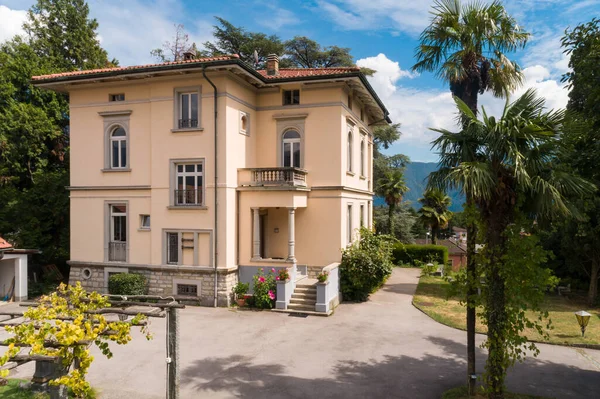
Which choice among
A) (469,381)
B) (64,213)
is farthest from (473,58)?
(64,213)

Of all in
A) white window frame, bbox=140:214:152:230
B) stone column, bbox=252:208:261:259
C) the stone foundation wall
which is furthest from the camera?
white window frame, bbox=140:214:152:230

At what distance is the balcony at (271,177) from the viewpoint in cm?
1795

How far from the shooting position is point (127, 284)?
17.6m

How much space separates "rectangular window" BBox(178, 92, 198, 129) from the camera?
17.9 m

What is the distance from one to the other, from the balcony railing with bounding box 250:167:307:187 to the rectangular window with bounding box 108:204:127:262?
649 centimetres

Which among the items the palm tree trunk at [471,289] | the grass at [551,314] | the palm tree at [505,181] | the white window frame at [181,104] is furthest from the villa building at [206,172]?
the palm tree at [505,181]

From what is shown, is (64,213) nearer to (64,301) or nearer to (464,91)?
(64,301)

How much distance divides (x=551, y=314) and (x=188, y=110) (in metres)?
17.6

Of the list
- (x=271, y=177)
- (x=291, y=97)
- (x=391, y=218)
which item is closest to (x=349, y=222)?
(x=271, y=177)

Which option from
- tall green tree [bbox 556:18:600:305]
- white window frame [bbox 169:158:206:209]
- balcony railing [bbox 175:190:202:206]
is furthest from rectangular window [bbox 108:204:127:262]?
tall green tree [bbox 556:18:600:305]

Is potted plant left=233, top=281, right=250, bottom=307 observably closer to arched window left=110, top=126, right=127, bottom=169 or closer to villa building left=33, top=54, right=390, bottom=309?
villa building left=33, top=54, right=390, bottom=309

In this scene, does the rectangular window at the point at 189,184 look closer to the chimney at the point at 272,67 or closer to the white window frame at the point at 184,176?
the white window frame at the point at 184,176

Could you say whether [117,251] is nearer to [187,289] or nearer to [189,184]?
[187,289]

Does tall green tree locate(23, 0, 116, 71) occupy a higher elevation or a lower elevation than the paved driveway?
higher
